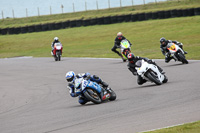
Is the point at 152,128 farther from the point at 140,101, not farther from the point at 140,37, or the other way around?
the point at 140,37

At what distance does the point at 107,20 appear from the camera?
4888 cm

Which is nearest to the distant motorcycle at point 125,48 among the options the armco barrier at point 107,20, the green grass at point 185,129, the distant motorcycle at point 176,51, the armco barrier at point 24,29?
the distant motorcycle at point 176,51

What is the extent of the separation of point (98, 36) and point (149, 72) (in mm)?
32624

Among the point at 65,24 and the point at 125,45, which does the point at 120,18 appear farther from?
the point at 125,45

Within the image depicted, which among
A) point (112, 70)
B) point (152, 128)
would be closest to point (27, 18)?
point (112, 70)

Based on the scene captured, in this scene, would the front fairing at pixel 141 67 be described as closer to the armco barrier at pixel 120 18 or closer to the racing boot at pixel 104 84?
the racing boot at pixel 104 84

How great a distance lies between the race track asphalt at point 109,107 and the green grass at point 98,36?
1729 centimetres

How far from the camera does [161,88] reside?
1291cm

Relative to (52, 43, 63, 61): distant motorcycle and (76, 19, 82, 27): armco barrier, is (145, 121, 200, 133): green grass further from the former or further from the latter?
(76, 19, 82, 27): armco barrier

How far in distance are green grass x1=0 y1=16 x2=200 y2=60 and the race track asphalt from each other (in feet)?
56.7

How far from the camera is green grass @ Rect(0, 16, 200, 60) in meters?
37.1

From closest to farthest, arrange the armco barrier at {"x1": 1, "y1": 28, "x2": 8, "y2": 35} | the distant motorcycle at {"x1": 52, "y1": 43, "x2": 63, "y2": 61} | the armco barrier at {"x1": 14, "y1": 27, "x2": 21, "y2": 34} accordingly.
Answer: the distant motorcycle at {"x1": 52, "y1": 43, "x2": 63, "y2": 61} < the armco barrier at {"x1": 14, "y1": 27, "x2": 21, "y2": 34} < the armco barrier at {"x1": 1, "y1": 28, "x2": 8, "y2": 35}

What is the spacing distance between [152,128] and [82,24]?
143ft

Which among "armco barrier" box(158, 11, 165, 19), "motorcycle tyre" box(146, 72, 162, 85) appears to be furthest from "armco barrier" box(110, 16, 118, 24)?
"motorcycle tyre" box(146, 72, 162, 85)
